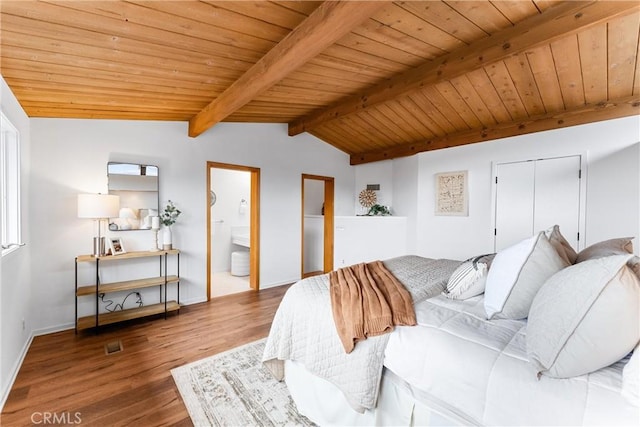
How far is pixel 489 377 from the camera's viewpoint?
1084mm

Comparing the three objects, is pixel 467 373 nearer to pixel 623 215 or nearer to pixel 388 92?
pixel 388 92

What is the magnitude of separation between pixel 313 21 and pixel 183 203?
2.79 metres

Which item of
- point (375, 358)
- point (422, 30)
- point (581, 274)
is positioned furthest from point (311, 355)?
point (422, 30)

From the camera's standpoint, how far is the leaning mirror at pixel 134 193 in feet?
10.6

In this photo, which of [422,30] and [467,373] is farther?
[422,30]

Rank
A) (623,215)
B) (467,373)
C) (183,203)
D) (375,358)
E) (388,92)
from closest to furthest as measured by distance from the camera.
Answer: (467,373) < (375,358) < (623,215) < (388,92) < (183,203)

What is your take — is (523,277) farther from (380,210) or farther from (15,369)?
(380,210)

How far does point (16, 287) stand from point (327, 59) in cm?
322

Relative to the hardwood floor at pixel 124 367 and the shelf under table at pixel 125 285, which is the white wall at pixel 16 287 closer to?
the hardwood floor at pixel 124 367

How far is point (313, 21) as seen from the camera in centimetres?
184

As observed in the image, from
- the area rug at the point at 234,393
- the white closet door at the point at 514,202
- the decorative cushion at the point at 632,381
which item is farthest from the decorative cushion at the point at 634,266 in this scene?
the white closet door at the point at 514,202

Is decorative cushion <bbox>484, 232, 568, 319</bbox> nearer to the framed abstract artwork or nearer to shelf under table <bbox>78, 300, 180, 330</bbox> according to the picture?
the framed abstract artwork

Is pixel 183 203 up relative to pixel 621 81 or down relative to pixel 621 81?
down

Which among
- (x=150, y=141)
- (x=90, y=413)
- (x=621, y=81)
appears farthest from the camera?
(x=150, y=141)
